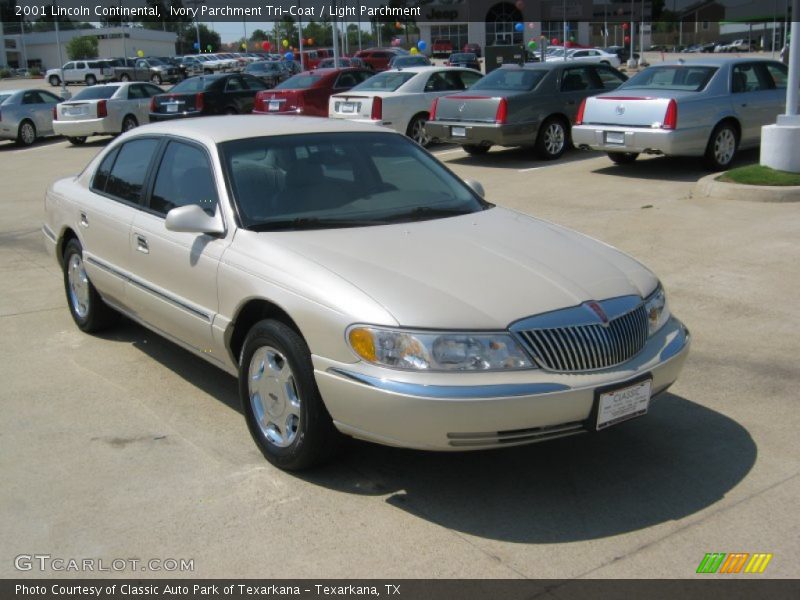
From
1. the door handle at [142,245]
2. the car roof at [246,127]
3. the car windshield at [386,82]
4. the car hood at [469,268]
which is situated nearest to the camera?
the car hood at [469,268]

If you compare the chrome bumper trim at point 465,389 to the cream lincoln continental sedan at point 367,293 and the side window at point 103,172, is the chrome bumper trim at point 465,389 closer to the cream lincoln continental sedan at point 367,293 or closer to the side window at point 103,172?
the cream lincoln continental sedan at point 367,293

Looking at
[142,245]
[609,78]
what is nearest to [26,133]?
[609,78]

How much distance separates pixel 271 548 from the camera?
3855 millimetres

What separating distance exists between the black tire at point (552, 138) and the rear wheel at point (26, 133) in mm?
14433

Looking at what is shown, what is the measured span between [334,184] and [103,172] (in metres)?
2.14

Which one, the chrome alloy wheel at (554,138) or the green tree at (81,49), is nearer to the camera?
the chrome alloy wheel at (554,138)

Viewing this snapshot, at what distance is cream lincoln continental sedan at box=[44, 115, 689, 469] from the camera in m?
3.94

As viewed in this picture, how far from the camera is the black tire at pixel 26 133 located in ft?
77.5

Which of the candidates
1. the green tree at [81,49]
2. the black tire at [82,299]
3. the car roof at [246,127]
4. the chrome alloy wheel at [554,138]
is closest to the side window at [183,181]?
the car roof at [246,127]

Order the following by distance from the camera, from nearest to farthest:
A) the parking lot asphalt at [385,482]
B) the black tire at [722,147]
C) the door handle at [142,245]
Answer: the parking lot asphalt at [385,482]
the door handle at [142,245]
the black tire at [722,147]

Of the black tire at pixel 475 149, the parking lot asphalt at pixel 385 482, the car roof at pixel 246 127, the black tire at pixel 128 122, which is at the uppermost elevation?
the car roof at pixel 246 127

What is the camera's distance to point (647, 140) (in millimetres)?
12617

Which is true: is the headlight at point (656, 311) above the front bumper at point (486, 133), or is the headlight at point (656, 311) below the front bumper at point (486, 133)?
below
